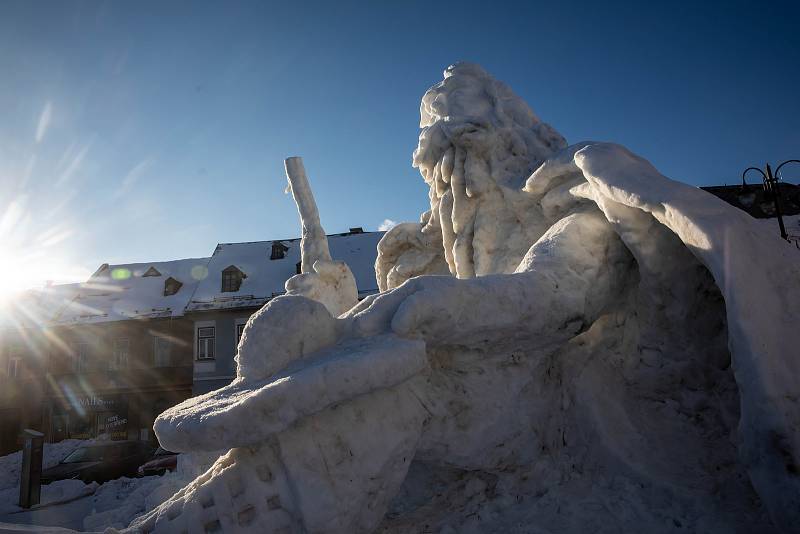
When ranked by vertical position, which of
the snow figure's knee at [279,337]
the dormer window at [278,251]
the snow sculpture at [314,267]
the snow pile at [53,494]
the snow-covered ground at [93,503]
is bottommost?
the snow pile at [53,494]

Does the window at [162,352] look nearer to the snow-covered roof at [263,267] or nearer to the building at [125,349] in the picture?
the building at [125,349]

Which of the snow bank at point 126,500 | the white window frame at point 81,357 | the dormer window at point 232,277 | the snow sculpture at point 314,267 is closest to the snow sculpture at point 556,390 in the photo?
the snow sculpture at point 314,267

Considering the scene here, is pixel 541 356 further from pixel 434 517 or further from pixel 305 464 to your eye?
pixel 305 464

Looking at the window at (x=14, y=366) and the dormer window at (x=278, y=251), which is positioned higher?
the dormer window at (x=278, y=251)

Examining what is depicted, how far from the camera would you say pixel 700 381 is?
2.09m

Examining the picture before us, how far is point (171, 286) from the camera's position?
19.5 metres

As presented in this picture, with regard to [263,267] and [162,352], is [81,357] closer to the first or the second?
[162,352]

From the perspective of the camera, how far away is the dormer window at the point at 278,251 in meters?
19.9

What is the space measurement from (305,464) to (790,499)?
1.30 meters

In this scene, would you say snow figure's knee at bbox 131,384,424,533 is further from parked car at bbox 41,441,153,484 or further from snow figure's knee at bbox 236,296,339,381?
parked car at bbox 41,441,153,484

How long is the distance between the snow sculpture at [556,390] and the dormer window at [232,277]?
56.6ft

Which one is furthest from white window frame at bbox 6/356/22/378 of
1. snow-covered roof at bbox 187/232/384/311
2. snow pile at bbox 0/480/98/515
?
snow pile at bbox 0/480/98/515

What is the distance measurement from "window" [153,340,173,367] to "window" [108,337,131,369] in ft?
3.13

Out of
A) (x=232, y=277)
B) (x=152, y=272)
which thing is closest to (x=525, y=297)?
(x=232, y=277)
